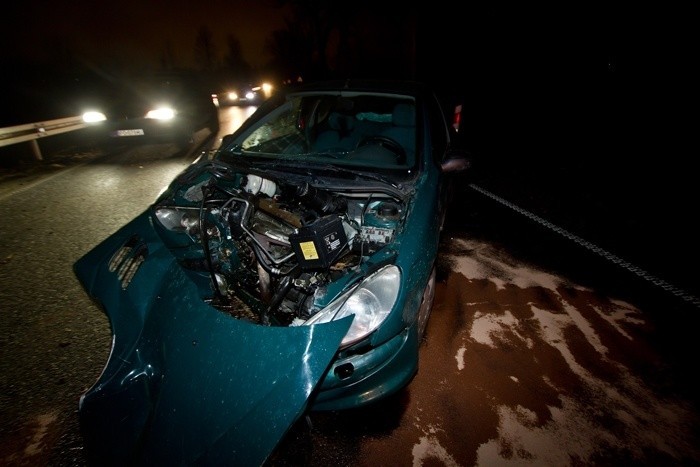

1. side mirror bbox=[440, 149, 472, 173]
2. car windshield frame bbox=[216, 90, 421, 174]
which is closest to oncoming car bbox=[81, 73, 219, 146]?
car windshield frame bbox=[216, 90, 421, 174]

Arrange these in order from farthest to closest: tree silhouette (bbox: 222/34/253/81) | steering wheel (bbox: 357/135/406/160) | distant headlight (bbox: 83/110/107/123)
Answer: tree silhouette (bbox: 222/34/253/81) → distant headlight (bbox: 83/110/107/123) → steering wheel (bbox: 357/135/406/160)

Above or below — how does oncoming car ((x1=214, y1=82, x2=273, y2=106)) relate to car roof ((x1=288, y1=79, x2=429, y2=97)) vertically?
above

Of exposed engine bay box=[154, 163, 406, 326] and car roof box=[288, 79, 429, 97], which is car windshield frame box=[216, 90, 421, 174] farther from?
exposed engine bay box=[154, 163, 406, 326]

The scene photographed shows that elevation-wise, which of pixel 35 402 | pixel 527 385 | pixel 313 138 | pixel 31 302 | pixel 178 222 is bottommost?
pixel 527 385

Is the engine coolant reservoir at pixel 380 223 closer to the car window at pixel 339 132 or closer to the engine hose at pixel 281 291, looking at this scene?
the car window at pixel 339 132

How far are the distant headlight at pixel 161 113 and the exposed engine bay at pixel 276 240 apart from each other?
6.08 m

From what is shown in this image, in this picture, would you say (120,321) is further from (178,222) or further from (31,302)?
(31,302)

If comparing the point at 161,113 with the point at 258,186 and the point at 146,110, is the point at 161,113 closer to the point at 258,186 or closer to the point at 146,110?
the point at 146,110

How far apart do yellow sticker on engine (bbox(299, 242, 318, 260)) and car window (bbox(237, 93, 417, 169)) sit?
881 mm

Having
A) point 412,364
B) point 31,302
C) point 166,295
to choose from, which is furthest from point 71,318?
point 412,364

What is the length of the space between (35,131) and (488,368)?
9.32m

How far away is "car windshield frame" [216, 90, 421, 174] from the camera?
2547mm

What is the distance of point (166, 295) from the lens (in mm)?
1734

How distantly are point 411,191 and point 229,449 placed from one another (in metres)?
1.63
